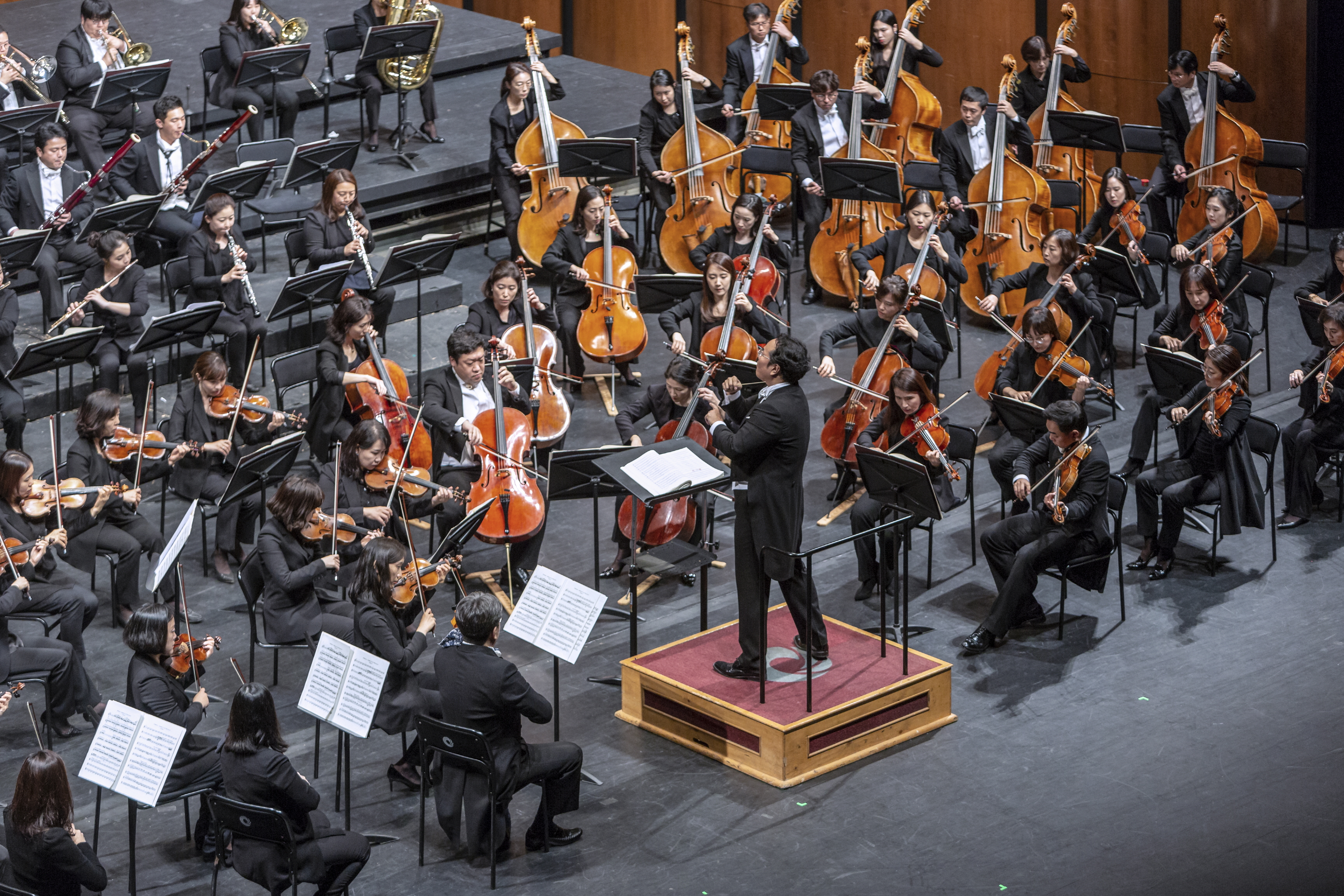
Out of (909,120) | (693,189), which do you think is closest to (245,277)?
(693,189)

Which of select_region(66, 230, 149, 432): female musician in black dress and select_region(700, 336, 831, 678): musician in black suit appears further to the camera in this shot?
select_region(66, 230, 149, 432): female musician in black dress

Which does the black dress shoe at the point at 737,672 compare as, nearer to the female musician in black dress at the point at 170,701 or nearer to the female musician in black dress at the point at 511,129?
the female musician in black dress at the point at 170,701

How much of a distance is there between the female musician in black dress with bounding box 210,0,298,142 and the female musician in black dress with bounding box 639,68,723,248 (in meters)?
2.33

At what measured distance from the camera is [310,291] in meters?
8.61

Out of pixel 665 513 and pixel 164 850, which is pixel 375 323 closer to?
pixel 665 513

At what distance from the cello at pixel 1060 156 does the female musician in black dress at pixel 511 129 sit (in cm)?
303

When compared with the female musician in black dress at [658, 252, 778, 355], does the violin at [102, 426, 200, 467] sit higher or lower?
lower

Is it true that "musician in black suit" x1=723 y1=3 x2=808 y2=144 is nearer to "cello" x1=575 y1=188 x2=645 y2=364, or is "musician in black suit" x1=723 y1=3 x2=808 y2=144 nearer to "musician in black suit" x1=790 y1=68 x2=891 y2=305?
"musician in black suit" x1=790 y1=68 x2=891 y2=305

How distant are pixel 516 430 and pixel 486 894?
2618 millimetres

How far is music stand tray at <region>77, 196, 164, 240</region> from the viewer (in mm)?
8938

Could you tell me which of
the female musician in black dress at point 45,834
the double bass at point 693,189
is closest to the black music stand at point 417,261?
the double bass at point 693,189

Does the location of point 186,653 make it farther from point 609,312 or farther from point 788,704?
point 609,312

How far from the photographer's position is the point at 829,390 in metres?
10.1

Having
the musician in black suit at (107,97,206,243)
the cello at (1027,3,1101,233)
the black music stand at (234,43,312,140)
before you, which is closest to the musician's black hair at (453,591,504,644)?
the musician in black suit at (107,97,206,243)
